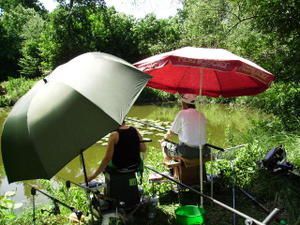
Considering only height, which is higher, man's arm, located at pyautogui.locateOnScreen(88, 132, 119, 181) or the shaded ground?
man's arm, located at pyautogui.locateOnScreen(88, 132, 119, 181)

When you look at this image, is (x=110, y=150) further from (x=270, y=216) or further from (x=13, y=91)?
(x=13, y=91)

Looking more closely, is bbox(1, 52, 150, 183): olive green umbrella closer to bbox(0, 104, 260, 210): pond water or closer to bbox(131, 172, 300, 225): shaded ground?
bbox(131, 172, 300, 225): shaded ground

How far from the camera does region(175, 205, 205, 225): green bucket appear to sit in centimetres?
360

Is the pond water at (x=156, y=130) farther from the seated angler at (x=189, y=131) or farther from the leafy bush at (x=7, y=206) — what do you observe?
the seated angler at (x=189, y=131)

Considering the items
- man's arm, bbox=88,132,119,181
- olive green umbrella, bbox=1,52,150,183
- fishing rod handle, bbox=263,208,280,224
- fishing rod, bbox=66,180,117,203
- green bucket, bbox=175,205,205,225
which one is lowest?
green bucket, bbox=175,205,205,225

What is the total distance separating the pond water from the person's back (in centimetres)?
339

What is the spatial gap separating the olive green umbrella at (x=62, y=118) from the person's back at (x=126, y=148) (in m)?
0.70

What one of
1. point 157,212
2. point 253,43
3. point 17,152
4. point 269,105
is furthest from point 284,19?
point 17,152

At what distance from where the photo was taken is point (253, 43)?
735 centimetres

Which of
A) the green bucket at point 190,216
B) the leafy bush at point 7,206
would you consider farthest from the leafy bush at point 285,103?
the leafy bush at point 7,206

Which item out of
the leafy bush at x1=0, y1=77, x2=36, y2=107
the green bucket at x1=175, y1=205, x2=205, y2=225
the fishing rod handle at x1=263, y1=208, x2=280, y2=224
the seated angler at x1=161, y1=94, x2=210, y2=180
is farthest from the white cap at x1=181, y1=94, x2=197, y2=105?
the leafy bush at x1=0, y1=77, x2=36, y2=107

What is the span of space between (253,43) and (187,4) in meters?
5.23

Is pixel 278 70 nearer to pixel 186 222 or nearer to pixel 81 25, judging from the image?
pixel 186 222

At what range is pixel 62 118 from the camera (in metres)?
3.00
